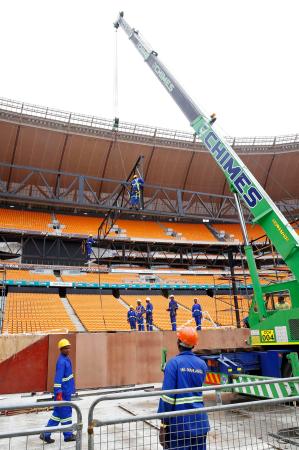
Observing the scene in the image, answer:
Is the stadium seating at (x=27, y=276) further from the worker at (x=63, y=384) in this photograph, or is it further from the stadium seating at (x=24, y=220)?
the worker at (x=63, y=384)

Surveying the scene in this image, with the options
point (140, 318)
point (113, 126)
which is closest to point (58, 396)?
point (140, 318)

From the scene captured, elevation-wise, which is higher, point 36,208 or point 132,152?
point 132,152

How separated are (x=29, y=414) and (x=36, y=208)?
2354cm

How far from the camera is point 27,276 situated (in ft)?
74.7

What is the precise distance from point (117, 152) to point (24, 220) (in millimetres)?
9697

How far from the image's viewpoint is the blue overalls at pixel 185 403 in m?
3.06

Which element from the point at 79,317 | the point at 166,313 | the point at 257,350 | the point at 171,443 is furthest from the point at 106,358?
the point at 166,313

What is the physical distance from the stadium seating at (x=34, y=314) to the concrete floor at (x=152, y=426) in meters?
5.99

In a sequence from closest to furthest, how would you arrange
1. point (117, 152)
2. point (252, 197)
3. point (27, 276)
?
1. point (252, 197)
2. point (27, 276)
3. point (117, 152)

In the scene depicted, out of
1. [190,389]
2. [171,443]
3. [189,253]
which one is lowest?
[171,443]

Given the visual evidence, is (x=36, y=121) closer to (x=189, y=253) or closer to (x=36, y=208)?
(x=36, y=208)

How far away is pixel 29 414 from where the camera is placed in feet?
24.5

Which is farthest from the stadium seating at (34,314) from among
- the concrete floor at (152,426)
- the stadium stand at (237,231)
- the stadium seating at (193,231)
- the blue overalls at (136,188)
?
the stadium stand at (237,231)

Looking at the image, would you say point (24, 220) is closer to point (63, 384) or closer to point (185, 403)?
point (63, 384)
